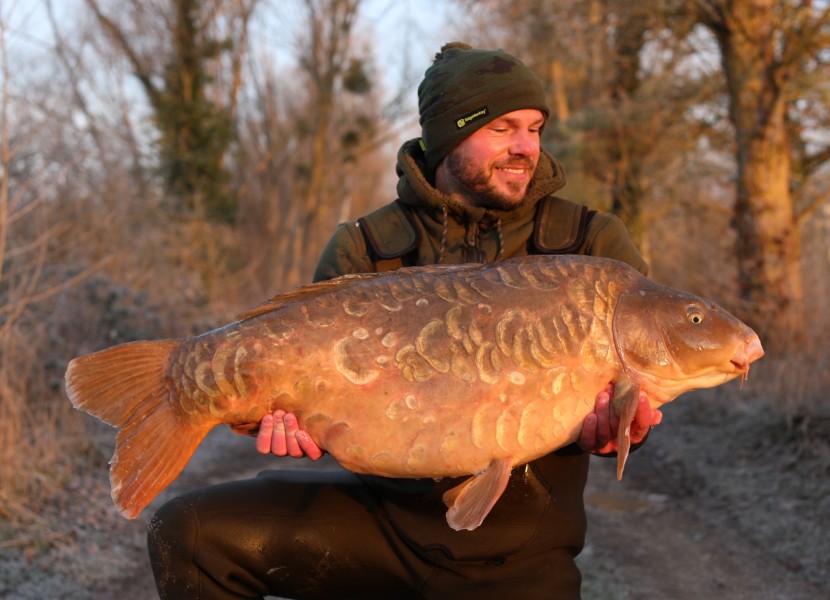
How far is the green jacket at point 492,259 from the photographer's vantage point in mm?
2420

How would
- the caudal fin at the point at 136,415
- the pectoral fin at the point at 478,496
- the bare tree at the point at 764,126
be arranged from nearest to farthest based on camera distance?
the pectoral fin at the point at 478,496
the caudal fin at the point at 136,415
the bare tree at the point at 764,126

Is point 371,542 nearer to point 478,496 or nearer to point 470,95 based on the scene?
point 478,496

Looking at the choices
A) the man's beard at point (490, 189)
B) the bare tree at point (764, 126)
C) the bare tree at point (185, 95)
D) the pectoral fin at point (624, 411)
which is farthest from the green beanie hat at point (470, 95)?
the bare tree at point (185, 95)

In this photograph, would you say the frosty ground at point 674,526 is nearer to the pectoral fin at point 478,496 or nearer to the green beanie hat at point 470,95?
the pectoral fin at point 478,496

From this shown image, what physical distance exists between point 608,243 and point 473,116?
1.89 feet

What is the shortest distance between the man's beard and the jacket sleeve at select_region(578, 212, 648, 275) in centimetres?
23

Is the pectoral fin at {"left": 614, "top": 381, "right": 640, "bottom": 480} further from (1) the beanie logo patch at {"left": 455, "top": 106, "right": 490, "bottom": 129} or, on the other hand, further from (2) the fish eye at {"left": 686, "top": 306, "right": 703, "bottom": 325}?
(1) the beanie logo patch at {"left": 455, "top": 106, "right": 490, "bottom": 129}

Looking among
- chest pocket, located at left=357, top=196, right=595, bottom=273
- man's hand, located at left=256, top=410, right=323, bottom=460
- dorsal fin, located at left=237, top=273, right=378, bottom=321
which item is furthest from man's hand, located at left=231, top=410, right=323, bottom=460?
chest pocket, located at left=357, top=196, right=595, bottom=273

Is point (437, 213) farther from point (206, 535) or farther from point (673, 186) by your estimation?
point (673, 186)

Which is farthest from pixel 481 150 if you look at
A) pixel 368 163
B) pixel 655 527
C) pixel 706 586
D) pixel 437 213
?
pixel 368 163

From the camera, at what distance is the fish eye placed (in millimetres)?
2289

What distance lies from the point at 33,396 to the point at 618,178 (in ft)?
34.4

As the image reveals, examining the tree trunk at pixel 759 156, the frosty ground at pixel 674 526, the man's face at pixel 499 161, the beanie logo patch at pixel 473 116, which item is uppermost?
the beanie logo patch at pixel 473 116

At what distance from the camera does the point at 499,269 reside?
234 centimetres
